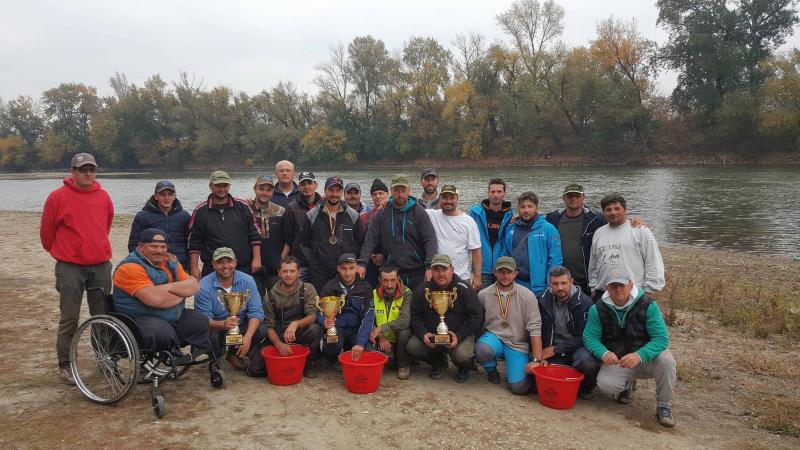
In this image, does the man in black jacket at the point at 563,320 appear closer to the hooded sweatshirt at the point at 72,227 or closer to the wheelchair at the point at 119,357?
the wheelchair at the point at 119,357

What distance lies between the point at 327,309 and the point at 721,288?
6605mm

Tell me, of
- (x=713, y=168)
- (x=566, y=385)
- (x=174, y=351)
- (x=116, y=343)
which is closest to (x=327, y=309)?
(x=174, y=351)

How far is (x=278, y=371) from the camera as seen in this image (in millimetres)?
4797

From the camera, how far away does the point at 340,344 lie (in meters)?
5.23

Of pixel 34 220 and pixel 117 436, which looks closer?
pixel 117 436

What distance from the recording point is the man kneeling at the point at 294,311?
511 centimetres

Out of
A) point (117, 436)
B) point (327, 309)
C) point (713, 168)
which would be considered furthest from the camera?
point (713, 168)

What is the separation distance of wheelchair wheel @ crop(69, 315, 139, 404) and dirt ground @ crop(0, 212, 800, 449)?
14 centimetres

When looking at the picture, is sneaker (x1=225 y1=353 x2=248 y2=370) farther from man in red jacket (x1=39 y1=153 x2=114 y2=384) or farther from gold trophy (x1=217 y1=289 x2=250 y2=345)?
man in red jacket (x1=39 y1=153 x2=114 y2=384)

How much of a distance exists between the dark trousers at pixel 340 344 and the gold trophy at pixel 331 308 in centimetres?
8

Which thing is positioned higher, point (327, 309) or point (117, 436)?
point (327, 309)

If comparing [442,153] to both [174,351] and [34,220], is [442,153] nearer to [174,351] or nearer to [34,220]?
[34,220]

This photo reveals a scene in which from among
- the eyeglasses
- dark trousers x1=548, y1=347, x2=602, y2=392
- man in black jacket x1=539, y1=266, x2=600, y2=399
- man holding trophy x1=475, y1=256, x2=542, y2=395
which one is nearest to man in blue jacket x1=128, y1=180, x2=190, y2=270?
the eyeglasses

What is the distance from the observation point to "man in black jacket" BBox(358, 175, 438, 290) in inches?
216
